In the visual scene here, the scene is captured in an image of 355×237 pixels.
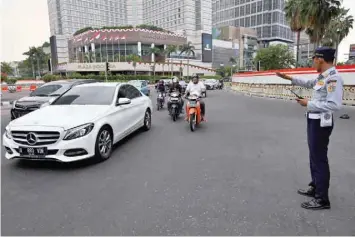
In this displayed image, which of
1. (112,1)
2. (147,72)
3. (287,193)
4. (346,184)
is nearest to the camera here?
(287,193)

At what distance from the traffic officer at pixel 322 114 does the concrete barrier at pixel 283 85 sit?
528 inches

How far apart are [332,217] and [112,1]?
136182 mm

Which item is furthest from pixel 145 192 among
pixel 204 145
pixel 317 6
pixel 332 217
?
pixel 317 6

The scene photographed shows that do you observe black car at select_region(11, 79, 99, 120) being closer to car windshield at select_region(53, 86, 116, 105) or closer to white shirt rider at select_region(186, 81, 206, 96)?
car windshield at select_region(53, 86, 116, 105)

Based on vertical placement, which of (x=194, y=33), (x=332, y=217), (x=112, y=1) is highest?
(x=112, y=1)

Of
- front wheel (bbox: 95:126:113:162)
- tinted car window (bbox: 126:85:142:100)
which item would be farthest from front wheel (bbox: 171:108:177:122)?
front wheel (bbox: 95:126:113:162)

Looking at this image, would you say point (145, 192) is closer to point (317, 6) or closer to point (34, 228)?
point (34, 228)

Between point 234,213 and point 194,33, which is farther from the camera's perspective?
point 194,33

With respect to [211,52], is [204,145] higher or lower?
lower

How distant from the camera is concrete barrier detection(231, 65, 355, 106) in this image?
49.0 feet

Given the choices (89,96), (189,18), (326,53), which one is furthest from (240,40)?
(326,53)

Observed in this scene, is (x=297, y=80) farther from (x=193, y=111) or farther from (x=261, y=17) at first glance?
(x=261, y=17)

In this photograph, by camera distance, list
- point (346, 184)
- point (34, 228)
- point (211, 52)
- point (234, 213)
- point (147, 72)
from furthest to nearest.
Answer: point (211, 52) < point (147, 72) < point (346, 184) < point (234, 213) < point (34, 228)

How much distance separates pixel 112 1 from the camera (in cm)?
12412
